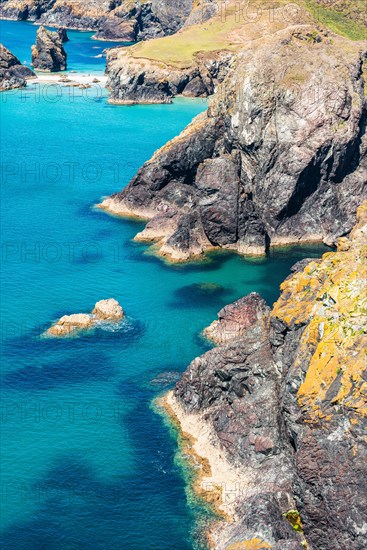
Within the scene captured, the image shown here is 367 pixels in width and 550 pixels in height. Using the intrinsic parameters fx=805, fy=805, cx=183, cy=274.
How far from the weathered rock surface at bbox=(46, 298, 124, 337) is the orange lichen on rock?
32.2 meters

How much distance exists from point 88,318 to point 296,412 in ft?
128

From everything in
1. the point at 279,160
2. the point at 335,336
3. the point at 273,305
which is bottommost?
the point at 273,305

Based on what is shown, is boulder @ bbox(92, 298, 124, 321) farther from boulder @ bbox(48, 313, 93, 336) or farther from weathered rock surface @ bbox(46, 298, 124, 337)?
boulder @ bbox(48, 313, 93, 336)

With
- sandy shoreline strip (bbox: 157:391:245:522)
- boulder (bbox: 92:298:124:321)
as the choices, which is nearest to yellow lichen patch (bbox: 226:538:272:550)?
sandy shoreline strip (bbox: 157:391:245:522)

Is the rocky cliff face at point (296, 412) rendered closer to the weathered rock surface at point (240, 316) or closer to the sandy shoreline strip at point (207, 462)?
the sandy shoreline strip at point (207, 462)

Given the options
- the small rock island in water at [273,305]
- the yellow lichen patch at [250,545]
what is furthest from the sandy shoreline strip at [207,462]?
the yellow lichen patch at [250,545]

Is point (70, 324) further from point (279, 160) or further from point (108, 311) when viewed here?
point (279, 160)

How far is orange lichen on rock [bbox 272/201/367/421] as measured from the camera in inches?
2347

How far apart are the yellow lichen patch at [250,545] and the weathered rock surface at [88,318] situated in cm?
4194

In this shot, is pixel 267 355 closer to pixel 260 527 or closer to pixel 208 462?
pixel 208 462

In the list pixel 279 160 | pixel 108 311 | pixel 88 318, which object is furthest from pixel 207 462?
pixel 279 160

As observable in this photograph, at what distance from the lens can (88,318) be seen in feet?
320

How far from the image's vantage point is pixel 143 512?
65.9 metres

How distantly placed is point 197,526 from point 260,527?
22.2ft
